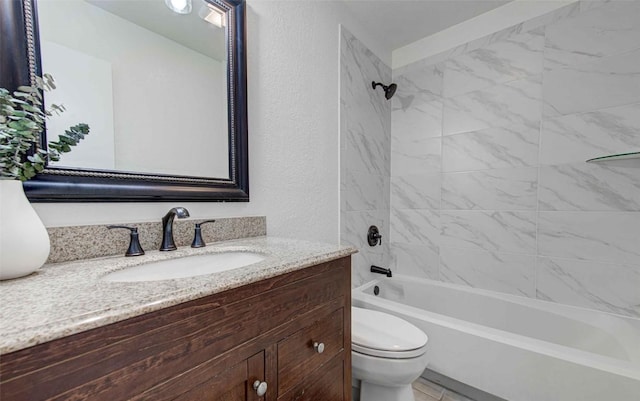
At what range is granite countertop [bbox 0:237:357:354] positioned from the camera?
1.21 feet

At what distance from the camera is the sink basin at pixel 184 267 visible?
780mm

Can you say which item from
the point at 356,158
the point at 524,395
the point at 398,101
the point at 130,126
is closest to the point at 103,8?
the point at 130,126

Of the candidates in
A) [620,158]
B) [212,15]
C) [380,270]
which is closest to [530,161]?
[620,158]

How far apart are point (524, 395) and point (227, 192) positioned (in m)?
1.65

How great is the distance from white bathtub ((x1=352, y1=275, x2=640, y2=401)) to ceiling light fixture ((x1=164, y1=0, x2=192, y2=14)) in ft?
5.68

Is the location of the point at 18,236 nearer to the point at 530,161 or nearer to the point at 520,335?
the point at 520,335

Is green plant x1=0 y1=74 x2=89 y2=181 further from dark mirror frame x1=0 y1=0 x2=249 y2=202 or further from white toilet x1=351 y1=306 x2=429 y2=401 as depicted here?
white toilet x1=351 y1=306 x2=429 y2=401

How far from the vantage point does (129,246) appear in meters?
0.85

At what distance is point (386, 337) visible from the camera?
4.09 feet

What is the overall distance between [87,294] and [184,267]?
42cm

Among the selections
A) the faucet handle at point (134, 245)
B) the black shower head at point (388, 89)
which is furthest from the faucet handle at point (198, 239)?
the black shower head at point (388, 89)

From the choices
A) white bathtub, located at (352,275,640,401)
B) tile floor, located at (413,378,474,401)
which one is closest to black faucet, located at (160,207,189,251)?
white bathtub, located at (352,275,640,401)

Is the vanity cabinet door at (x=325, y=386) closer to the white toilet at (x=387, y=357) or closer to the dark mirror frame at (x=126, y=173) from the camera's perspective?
the white toilet at (x=387, y=357)

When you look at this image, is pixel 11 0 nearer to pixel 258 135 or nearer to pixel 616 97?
pixel 258 135
